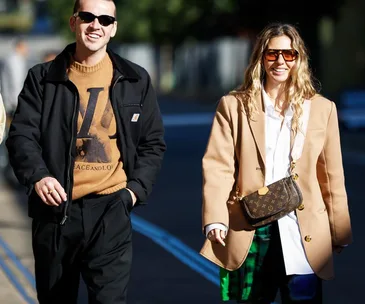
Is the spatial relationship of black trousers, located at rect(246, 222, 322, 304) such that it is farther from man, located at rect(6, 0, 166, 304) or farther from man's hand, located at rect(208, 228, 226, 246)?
man, located at rect(6, 0, 166, 304)

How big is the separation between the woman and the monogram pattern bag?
0.03 m

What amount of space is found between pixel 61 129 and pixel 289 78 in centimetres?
108

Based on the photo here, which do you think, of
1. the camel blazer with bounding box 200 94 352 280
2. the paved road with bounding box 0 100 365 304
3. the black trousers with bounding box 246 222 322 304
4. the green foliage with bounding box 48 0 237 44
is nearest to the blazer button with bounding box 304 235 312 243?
the camel blazer with bounding box 200 94 352 280

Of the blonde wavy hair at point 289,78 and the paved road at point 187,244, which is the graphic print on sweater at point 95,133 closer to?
the blonde wavy hair at point 289,78

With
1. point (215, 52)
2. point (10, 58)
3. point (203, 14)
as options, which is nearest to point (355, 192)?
point (10, 58)

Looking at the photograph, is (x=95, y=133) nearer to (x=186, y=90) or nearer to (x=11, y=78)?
(x=11, y=78)

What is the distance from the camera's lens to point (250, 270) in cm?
501

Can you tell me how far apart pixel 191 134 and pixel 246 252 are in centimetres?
1982

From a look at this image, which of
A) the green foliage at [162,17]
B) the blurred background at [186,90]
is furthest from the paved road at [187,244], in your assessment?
the green foliage at [162,17]

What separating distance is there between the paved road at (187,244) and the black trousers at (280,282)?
8.08 ft

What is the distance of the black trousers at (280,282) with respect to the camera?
4984 mm

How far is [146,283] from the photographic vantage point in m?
8.12

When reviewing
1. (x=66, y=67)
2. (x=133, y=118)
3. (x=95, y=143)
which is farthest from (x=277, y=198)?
(x=66, y=67)

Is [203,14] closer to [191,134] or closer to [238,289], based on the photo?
[191,134]
